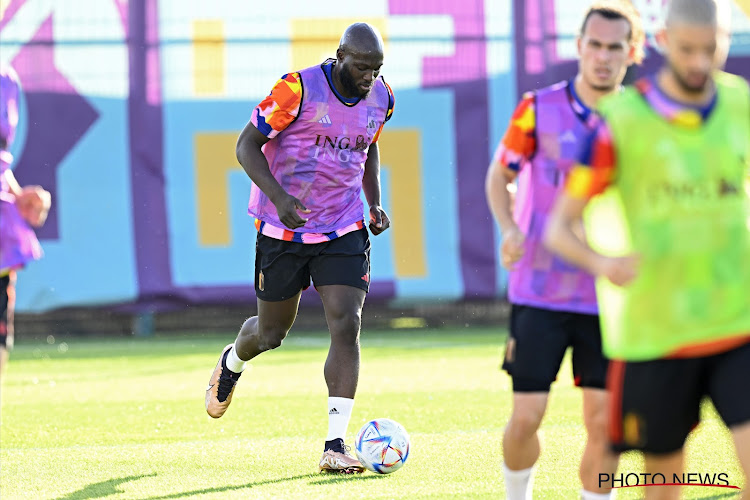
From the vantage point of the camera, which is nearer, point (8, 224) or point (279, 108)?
point (8, 224)

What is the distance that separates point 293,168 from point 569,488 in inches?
93.5

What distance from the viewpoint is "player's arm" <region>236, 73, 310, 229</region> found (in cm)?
675

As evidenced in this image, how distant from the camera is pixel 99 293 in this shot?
16609mm

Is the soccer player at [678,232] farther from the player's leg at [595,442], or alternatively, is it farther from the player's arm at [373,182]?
the player's arm at [373,182]

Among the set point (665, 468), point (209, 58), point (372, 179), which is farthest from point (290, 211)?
point (209, 58)

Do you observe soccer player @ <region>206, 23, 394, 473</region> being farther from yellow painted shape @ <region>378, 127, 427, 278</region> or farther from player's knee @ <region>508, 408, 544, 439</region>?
yellow painted shape @ <region>378, 127, 427, 278</region>

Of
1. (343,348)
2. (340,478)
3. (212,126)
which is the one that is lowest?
(340,478)

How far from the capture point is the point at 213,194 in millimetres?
16781

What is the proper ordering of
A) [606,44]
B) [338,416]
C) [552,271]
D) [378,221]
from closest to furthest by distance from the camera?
1. [606,44]
2. [552,271]
3. [338,416]
4. [378,221]

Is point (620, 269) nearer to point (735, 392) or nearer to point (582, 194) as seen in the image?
point (582, 194)


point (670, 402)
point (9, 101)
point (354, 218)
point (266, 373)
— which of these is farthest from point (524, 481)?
point (266, 373)

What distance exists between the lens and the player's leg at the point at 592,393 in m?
4.83

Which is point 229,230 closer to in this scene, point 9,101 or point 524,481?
point 9,101

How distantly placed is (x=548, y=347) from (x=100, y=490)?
2.60 metres
